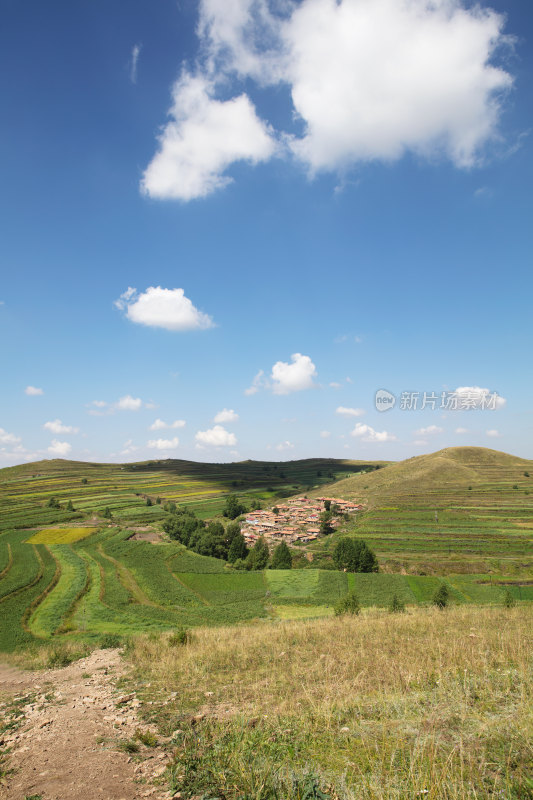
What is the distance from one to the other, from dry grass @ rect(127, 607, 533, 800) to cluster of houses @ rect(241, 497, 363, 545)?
80308mm

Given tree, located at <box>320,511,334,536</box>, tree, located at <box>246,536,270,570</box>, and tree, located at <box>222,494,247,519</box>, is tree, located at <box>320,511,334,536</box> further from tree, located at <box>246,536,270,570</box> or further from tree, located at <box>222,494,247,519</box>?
tree, located at <box>222,494,247,519</box>

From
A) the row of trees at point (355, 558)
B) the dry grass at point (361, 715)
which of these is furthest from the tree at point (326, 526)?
the dry grass at point (361, 715)

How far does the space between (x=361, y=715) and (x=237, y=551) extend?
2981 inches

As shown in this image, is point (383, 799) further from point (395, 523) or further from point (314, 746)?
point (395, 523)

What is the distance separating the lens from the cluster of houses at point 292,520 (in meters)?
93.4

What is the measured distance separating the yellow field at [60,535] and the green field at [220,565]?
365mm

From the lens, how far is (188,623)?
36219mm

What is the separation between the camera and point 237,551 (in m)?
76.9

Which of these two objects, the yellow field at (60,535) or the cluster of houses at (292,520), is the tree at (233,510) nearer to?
the cluster of houses at (292,520)

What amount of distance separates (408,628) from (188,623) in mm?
29246

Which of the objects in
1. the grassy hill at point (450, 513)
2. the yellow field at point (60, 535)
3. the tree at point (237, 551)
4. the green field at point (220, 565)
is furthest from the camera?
the tree at point (237, 551)

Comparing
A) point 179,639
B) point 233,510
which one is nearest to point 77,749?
point 179,639

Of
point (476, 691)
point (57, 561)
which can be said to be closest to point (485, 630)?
point (476, 691)

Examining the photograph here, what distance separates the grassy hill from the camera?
224 ft
